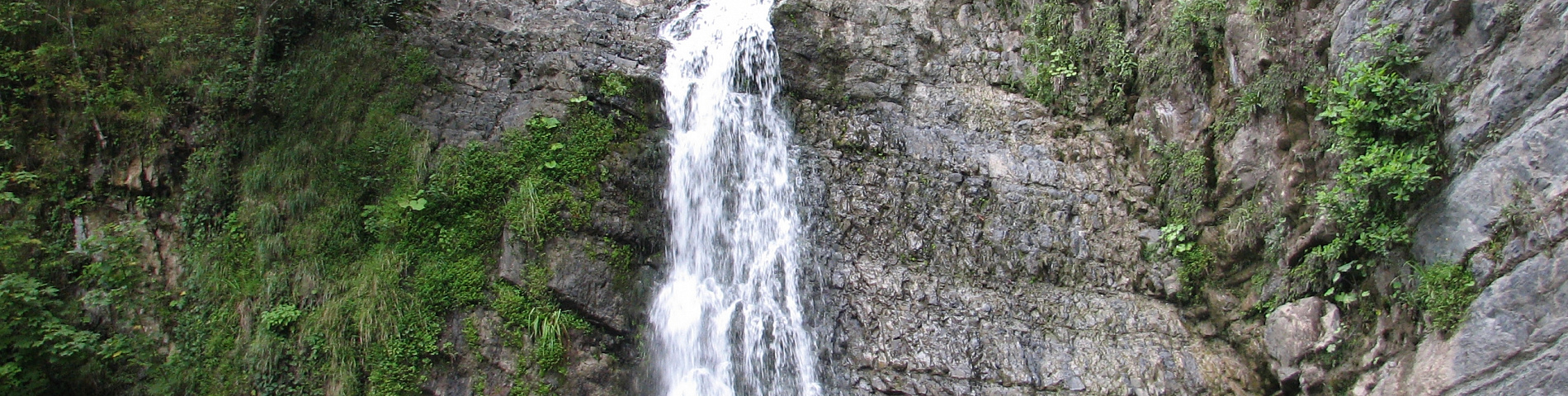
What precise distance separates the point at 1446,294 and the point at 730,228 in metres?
5.83

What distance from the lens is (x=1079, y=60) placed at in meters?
8.82

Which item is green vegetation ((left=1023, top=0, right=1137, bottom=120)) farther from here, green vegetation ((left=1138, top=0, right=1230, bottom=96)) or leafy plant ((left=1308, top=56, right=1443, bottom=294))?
leafy plant ((left=1308, top=56, right=1443, bottom=294))

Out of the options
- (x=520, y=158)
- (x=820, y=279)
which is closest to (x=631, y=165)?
(x=520, y=158)

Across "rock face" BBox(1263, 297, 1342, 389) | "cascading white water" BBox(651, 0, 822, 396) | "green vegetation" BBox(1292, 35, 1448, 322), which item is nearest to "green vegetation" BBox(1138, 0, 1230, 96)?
"green vegetation" BBox(1292, 35, 1448, 322)

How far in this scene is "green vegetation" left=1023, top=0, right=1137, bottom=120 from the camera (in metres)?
8.40

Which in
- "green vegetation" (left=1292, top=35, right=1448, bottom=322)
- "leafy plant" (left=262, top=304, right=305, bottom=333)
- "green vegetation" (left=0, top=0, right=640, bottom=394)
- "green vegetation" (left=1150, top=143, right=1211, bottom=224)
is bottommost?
"leafy plant" (left=262, top=304, right=305, bottom=333)

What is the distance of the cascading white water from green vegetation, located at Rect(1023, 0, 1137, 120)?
3190 millimetres

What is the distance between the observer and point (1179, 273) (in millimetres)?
7172

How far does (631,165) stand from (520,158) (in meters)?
1.09

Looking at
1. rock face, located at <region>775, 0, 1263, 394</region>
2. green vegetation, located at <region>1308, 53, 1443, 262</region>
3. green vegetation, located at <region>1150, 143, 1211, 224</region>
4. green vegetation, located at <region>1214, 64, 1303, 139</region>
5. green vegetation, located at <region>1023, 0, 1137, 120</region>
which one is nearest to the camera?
green vegetation, located at <region>1308, 53, 1443, 262</region>

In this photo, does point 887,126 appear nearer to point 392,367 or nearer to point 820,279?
point 820,279

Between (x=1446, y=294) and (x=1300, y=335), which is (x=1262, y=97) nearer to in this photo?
(x=1300, y=335)

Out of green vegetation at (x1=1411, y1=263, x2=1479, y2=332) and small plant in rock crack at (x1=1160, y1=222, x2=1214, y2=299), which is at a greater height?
green vegetation at (x1=1411, y1=263, x2=1479, y2=332)

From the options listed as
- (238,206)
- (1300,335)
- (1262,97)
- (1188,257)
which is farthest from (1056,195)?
(238,206)
